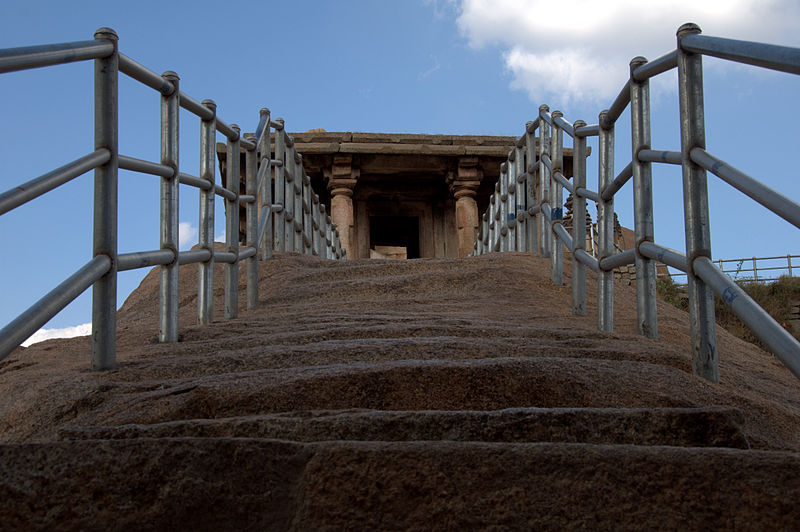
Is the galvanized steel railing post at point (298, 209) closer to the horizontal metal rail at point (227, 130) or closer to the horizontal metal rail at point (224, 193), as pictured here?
the horizontal metal rail at point (227, 130)

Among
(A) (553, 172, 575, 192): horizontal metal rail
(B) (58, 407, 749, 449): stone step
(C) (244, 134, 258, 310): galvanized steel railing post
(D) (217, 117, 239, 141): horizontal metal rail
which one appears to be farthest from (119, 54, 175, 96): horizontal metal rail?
(A) (553, 172, 575, 192): horizontal metal rail

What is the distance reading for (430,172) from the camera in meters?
12.1

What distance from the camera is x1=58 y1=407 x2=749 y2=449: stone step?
142 cm

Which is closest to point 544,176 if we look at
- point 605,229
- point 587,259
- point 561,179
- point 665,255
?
point 561,179

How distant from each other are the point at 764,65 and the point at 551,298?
236cm

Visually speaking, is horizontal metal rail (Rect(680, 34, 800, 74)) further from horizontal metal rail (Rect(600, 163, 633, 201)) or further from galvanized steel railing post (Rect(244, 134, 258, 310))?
galvanized steel railing post (Rect(244, 134, 258, 310))

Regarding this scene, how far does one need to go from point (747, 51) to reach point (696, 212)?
1.71 ft

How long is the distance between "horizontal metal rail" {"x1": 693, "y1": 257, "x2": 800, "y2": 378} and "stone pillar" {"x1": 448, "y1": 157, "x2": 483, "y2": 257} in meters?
9.21

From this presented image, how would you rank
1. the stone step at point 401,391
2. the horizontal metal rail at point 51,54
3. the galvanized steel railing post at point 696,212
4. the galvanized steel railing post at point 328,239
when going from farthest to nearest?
1. the galvanized steel railing post at point 328,239
2. the galvanized steel railing post at point 696,212
3. the horizontal metal rail at point 51,54
4. the stone step at point 401,391

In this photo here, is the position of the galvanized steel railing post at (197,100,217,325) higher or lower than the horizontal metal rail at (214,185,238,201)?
lower

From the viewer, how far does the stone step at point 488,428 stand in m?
1.42

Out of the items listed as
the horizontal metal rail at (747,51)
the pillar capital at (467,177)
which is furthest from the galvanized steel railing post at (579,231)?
the pillar capital at (467,177)

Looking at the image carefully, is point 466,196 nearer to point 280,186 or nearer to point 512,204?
point 512,204

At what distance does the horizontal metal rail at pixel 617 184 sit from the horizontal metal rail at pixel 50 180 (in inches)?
75.5
